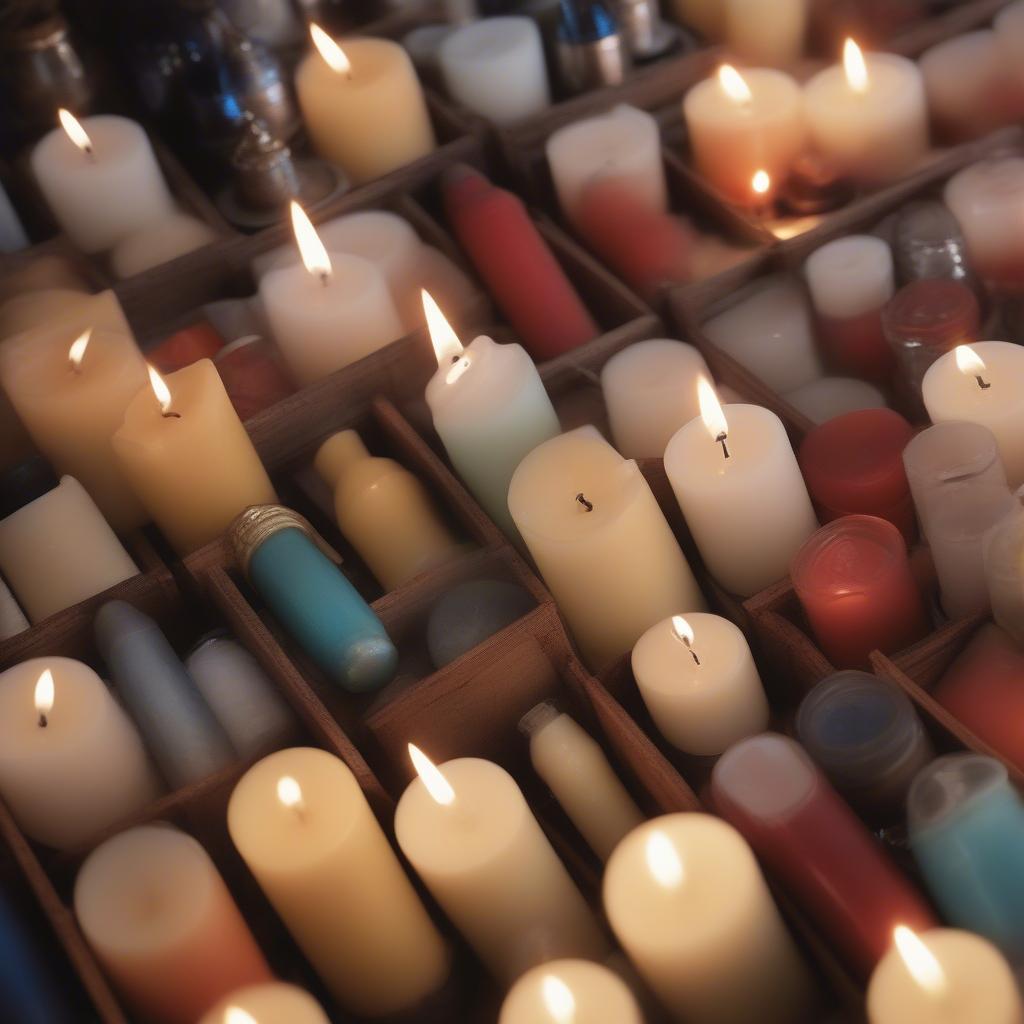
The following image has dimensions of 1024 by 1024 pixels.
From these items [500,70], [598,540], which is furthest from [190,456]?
[500,70]

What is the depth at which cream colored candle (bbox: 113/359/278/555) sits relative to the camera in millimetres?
772

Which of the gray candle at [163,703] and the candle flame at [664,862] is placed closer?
the candle flame at [664,862]

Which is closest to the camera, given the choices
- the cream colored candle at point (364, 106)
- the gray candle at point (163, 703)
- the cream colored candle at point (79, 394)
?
the gray candle at point (163, 703)

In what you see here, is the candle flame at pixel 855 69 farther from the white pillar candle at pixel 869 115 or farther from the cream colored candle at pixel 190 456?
the cream colored candle at pixel 190 456

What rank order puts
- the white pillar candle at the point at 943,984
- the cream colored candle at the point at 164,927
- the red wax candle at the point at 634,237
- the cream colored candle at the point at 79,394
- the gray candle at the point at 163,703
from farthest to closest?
the red wax candle at the point at 634,237, the cream colored candle at the point at 79,394, the gray candle at the point at 163,703, the cream colored candle at the point at 164,927, the white pillar candle at the point at 943,984

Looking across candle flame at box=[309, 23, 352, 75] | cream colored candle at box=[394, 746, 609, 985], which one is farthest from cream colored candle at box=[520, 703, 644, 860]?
candle flame at box=[309, 23, 352, 75]

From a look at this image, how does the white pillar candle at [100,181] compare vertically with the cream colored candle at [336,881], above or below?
above

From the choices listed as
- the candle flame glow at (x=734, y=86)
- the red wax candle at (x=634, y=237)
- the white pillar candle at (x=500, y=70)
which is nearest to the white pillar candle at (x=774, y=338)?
the red wax candle at (x=634, y=237)

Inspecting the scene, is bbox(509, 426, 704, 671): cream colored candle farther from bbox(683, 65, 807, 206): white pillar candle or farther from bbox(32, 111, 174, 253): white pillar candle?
bbox(32, 111, 174, 253): white pillar candle

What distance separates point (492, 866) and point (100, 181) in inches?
25.3

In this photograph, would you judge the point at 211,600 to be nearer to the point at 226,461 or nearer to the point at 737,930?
the point at 226,461

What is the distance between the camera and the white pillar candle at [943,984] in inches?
19.3

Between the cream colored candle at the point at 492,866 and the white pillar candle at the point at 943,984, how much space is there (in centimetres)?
16

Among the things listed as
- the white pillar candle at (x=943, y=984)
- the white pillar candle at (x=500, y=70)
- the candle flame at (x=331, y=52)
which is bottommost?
the white pillar candle at (x=943, y=984)
